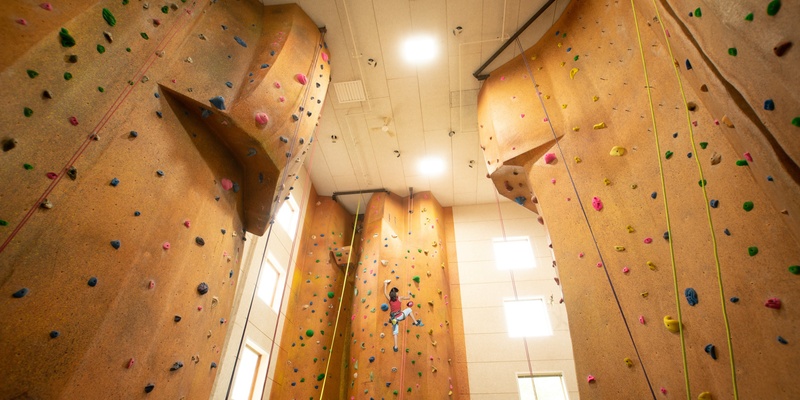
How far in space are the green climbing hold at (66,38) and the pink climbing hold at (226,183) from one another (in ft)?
3.54

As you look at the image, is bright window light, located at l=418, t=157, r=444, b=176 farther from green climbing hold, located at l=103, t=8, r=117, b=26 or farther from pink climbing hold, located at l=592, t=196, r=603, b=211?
green climbing hold, located at l=103, t=8, r=117, b=26

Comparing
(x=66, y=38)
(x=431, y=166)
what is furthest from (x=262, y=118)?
(x=431, y=166)

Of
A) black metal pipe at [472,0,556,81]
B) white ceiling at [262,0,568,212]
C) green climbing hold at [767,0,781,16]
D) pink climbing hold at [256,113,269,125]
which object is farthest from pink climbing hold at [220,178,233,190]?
black metal pipe at [472,0,556,81]

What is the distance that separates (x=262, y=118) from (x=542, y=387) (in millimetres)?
4792

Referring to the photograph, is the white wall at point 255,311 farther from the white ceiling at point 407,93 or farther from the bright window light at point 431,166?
the bright window light at point 431,166

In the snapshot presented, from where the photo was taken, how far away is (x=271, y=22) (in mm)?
3318

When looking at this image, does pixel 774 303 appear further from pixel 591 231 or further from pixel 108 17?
pixel 108 17

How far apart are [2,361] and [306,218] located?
4.57 m

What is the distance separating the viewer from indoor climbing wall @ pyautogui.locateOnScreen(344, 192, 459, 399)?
4.34 m

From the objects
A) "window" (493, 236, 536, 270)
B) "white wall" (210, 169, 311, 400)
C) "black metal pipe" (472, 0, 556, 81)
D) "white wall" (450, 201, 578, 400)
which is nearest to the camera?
"white wall" (210, 169, 311, 400)

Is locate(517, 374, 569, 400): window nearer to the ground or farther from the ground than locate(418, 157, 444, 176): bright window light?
nearer to the ground

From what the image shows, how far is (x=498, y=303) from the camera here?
5.56 m

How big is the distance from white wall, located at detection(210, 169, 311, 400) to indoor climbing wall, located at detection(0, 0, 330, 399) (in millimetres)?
769

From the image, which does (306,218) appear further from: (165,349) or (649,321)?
(649,321)
